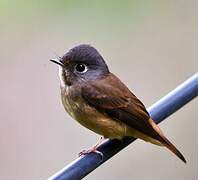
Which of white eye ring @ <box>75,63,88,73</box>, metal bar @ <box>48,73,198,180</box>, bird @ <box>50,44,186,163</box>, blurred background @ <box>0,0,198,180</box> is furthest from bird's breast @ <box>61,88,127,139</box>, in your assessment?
blurred background @ <box>0,0,198,180</box>

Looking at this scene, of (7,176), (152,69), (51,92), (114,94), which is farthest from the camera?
(152,69)

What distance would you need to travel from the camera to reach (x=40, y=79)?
6.36 metres

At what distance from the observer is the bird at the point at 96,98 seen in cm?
421

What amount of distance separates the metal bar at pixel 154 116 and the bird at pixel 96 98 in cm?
34

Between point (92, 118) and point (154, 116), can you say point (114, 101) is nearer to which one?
point (92, 118)

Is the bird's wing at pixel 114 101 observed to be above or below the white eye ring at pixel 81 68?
below

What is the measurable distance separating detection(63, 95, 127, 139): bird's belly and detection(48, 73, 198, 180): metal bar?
33cm

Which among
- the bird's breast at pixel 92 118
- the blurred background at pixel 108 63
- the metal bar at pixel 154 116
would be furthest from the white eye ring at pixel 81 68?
the blurred background at pixel 108 63

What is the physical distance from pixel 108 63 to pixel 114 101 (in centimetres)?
232

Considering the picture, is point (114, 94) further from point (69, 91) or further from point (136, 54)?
point (136, 54)

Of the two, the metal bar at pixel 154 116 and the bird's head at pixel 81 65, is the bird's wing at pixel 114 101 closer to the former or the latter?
the bird's head at pixel 81 65

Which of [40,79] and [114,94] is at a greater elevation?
[40,79]

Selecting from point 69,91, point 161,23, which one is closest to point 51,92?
point 161,23

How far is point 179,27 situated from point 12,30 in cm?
128
